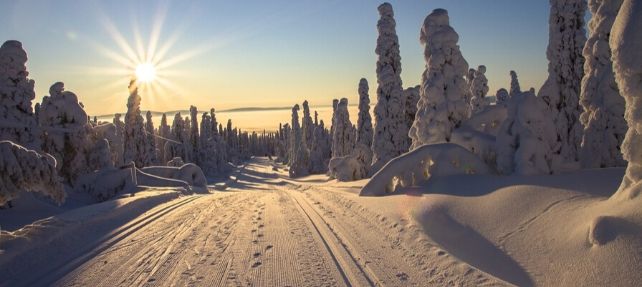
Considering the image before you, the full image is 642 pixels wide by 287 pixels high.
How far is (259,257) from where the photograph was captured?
285 inches

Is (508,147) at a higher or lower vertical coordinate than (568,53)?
lower

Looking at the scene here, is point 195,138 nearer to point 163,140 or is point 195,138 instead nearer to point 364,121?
point 163,140

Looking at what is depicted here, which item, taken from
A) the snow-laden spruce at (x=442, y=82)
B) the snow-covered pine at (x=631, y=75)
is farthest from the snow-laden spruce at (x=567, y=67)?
the snow-covered pine at (x=631, y=75)

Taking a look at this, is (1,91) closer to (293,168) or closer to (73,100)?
(73,100)

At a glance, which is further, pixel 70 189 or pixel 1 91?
pixel 70 189

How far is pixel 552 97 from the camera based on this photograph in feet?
68.4

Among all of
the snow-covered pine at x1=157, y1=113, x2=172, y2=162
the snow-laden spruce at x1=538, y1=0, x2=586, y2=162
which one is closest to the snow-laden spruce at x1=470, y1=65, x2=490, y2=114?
the snow-laden spruce at x1=538, y1=0, x2=586, y2=162

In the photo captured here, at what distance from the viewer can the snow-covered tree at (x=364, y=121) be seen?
132ft

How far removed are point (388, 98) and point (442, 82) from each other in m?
12.1

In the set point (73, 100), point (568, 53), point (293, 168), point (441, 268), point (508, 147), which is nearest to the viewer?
point (441, 268)

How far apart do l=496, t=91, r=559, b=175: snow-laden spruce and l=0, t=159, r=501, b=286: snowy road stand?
4793 millimetres

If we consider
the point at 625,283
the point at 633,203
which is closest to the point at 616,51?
the point at 633,203

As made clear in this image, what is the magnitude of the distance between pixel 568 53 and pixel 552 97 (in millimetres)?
2204

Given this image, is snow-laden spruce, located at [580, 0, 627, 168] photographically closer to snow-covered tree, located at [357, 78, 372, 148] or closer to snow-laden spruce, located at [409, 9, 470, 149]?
snow-laden spruce, located at [409, 9, 470, 149]
